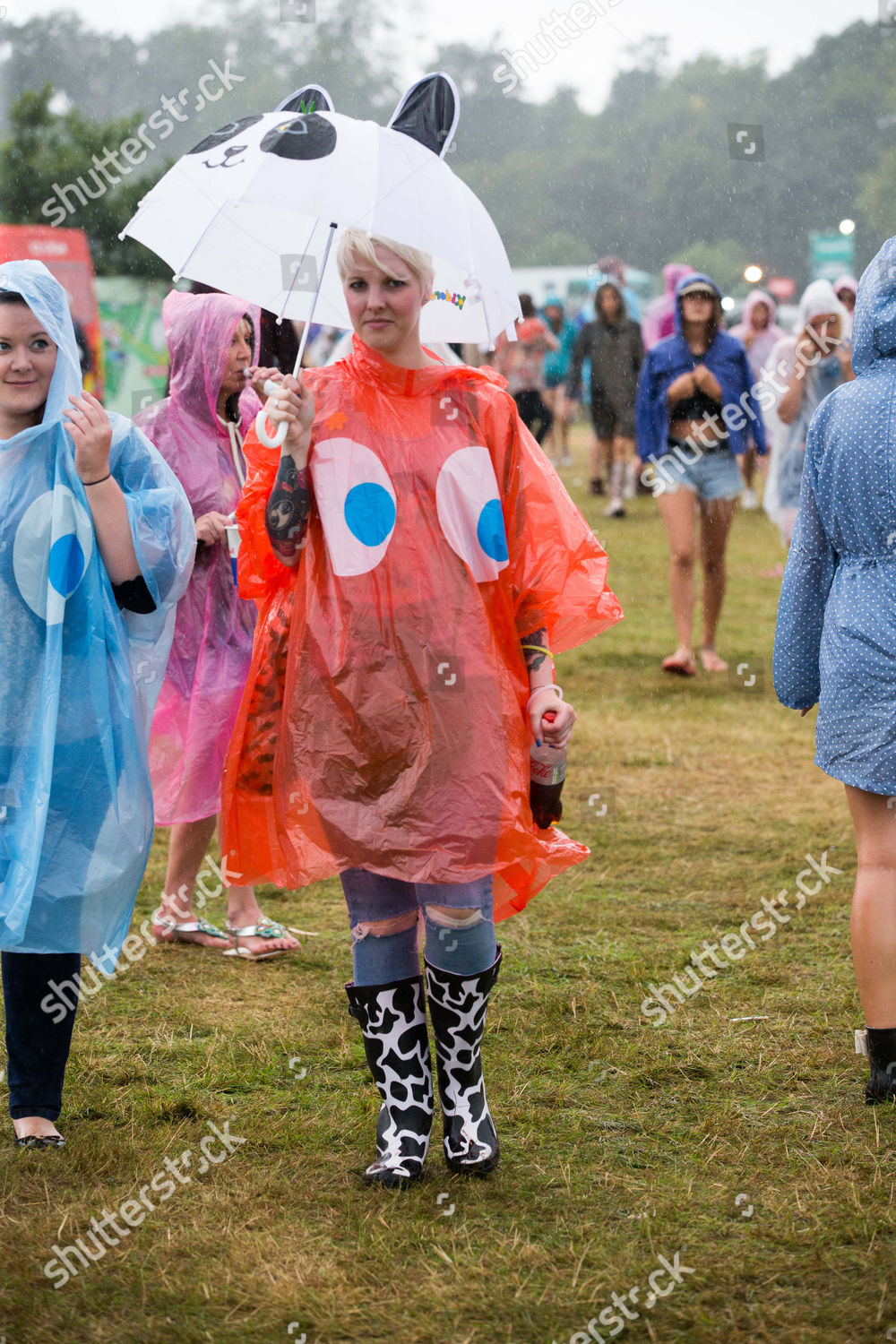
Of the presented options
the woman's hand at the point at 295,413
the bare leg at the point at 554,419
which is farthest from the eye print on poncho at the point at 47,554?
the bare leg at the point at 554,419

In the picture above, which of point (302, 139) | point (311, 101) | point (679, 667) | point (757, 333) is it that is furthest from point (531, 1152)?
point (757, 333)

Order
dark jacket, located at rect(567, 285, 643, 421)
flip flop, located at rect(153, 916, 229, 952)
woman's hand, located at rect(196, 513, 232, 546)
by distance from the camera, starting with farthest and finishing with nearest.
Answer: dark jacket, located at rect(567, 285, 643, 421) → flip flop, located at rect(153, 916, 229, 952) → woman's hand, located at rect(196, 513, 232, 546)

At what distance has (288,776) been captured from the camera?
2.72m

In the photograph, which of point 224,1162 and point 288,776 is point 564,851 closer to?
point 288,776

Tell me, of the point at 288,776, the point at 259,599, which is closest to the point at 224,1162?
the point at 288,776

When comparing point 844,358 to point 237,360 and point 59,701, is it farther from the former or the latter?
point 59,701

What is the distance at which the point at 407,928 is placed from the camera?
2777mm

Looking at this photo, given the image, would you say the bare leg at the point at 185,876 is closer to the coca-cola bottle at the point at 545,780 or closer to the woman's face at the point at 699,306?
the coca-cola bottle at the point at 545,780

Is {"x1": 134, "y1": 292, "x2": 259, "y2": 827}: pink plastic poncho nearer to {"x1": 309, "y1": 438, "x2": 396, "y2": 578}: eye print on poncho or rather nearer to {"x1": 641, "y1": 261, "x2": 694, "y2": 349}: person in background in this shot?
{"x1": 309, "y1": 438, "x2": 396, "y2": 578}: eye print on poncho

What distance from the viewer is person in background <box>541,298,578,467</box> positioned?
16.1m

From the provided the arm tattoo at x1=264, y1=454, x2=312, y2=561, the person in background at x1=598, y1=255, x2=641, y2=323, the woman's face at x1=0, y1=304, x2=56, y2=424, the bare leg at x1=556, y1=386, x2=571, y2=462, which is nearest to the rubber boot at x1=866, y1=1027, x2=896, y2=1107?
the arm tattoo at x1=264, y1=454, x2=312, y2=561

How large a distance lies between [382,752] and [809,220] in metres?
37.7

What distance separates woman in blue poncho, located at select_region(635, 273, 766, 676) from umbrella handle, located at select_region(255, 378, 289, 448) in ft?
15.3

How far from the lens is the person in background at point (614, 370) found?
42.6ft
